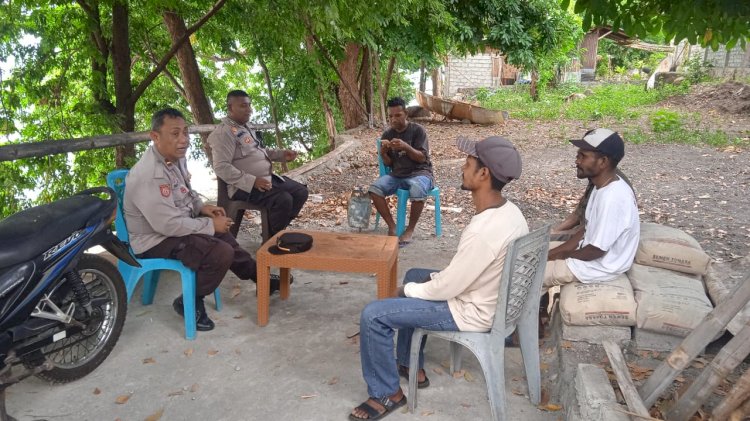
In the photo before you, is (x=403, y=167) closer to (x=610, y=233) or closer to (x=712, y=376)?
(x=610, y=233)

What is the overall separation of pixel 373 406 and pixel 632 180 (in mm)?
7037

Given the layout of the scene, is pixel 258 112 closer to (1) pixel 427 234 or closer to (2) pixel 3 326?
(1) pixel 427 234

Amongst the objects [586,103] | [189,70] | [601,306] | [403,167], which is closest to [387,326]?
[601,306]

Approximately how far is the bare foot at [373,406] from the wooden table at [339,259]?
2.71 feet

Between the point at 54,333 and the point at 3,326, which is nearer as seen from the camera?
the point at 3,326

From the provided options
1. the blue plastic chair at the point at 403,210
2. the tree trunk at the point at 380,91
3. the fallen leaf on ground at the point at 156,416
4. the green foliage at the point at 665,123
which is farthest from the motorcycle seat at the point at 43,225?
the green foliage at the point at 665,123

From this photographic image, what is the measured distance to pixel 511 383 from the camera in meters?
3.34

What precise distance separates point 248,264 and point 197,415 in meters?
1.44

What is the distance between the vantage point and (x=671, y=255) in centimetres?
377

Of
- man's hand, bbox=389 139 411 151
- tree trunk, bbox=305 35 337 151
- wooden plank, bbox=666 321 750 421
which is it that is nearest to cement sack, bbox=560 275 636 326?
wooden plank, bbox=666 321 750 421

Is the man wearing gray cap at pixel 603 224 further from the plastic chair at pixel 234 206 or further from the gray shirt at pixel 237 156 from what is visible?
the gray shirt at pixel 237 156

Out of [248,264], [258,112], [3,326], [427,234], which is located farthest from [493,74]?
[3,326]

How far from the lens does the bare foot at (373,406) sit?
116 inches

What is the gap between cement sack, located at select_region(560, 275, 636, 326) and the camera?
10.7 ft
